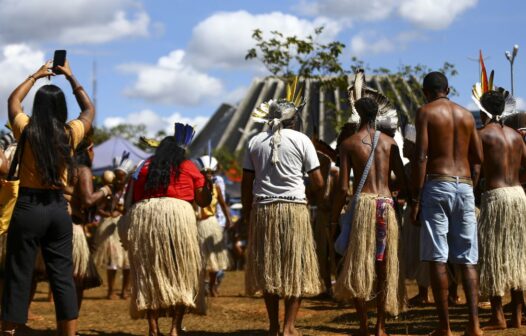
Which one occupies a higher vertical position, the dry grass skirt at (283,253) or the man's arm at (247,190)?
the man's arm at (247,190)

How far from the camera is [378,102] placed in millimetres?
8008

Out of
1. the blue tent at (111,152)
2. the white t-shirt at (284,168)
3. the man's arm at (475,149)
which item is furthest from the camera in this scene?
the blue tent at (111,152)

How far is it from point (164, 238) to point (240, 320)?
2.52 meters

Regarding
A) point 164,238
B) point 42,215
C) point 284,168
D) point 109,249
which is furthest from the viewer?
point 109,249

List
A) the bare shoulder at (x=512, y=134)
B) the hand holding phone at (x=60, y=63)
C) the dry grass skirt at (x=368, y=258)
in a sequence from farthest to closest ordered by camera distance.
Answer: the bare shoulder at (x=512, y=134)
the dry grass skirt at (x=368, y=258)
the hand holding phone at (x=60, y=63)

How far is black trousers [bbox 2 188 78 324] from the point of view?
6.00 metres

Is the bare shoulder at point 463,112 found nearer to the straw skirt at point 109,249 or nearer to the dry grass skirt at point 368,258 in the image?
the dry grass skirt at point 368,258

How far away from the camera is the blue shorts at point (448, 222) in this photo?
6887 mm

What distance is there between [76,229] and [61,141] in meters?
2.78

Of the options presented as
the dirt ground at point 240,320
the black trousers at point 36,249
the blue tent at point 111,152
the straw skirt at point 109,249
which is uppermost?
the blue tent at point 111,152

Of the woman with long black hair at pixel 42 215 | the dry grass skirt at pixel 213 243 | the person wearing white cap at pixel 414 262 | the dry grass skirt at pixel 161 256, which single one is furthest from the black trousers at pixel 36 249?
the dry grass skirt at pixel 213 243

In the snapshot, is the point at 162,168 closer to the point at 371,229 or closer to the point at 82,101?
the point at 82,101

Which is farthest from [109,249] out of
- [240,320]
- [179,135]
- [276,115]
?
[276,115]

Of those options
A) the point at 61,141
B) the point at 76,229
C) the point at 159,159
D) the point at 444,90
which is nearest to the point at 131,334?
the point at 76,229
